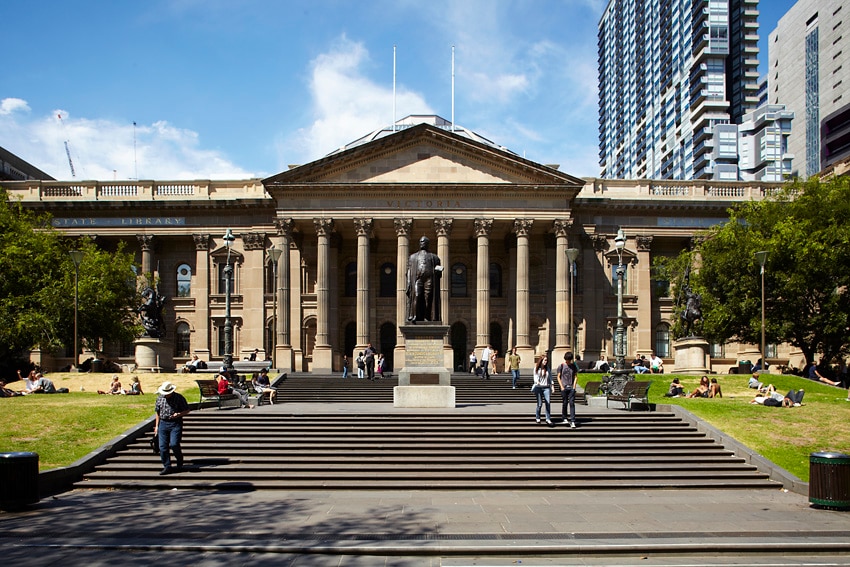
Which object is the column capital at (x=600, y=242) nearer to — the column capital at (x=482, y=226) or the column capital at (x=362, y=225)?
the column capital at (x=482, y=226)

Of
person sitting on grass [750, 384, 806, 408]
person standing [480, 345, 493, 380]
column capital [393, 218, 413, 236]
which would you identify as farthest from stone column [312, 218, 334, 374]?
person sitting on grass [750, 384, 806, 408]

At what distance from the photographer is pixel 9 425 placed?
20750 mm

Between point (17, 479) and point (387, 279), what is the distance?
139 ft

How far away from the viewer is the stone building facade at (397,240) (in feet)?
161

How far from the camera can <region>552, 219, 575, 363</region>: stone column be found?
49031mm

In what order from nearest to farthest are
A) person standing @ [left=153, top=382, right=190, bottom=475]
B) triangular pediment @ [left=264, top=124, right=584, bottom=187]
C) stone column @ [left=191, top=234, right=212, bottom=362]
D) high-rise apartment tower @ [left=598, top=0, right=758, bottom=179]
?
1. person standing @ [left=153, top=382, right=190, bottom=475]
2. triangular pediment @ [left=264, top=124, right=584, bottom=187]
3. stone column @ [left=191, top=234, right=212, bottom=362]
4. high-rise apartment tower @ [left=598, top=0, right=758, bottom=179]

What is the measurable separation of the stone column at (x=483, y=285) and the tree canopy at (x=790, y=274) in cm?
1315

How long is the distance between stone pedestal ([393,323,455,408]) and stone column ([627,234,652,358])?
106 feet

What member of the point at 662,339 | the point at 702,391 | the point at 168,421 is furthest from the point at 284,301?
the point at 168,421

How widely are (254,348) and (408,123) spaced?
29.7 metres

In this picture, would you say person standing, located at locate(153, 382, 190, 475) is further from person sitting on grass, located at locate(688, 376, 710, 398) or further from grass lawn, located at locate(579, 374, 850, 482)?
person sitting on grass, located at locate(688, 376, 710, 398)

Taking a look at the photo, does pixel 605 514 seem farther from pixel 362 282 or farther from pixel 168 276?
pixel 168 276

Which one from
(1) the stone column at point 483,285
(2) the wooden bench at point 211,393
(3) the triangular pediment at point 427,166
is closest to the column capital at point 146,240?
(3) the triangular pediment at point 427,166

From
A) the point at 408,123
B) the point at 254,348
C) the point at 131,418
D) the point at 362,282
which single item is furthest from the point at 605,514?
the point at 408,123
